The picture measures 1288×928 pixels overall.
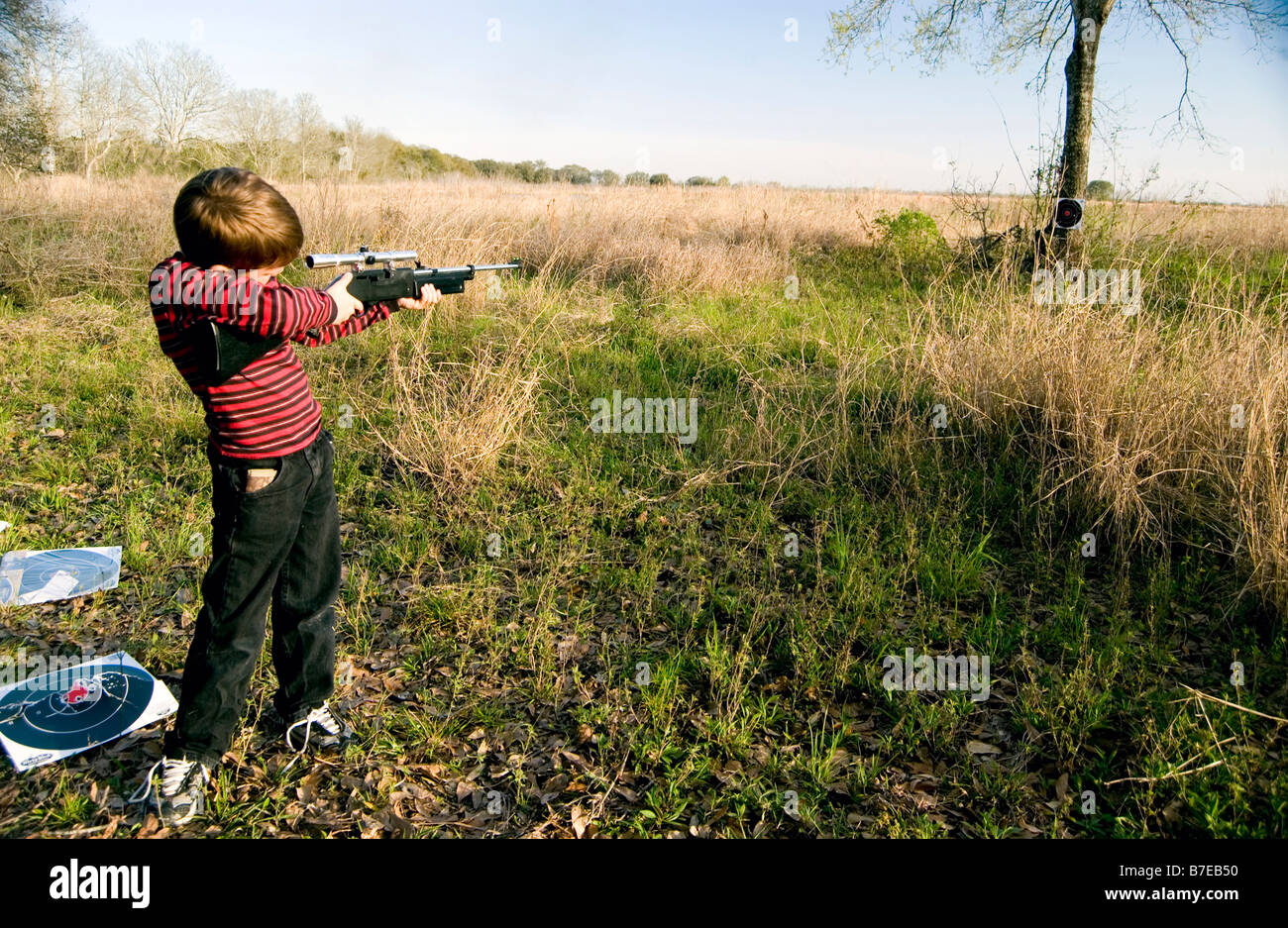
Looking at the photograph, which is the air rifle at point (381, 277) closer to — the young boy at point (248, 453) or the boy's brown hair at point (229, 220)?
the young boy at point (248, 453)

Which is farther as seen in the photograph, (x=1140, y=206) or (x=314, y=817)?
(x=1140, y=206)

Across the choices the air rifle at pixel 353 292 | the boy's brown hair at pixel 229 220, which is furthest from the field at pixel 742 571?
the boy's brown hair at pixel 229 220

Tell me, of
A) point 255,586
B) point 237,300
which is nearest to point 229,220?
point 237,300

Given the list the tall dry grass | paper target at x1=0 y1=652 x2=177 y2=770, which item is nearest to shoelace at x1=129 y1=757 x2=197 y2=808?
paper target at x1=0 y1=652 x2=177 y2=770

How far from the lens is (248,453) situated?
2.25 meters

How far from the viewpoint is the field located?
2.75 m

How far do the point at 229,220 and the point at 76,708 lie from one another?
2.17 meters

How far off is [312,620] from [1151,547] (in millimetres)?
4152

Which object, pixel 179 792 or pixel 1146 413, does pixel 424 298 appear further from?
pixel 1146 413

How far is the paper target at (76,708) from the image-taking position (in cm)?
278

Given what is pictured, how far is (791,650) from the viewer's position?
11.4 feet
